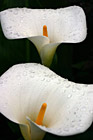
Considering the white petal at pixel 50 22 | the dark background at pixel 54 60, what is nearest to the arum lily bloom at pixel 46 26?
the white petal at pixel 50 22

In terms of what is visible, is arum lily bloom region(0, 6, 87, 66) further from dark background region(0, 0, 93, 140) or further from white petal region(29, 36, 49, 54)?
dark background region(0, 0, 93, 140)

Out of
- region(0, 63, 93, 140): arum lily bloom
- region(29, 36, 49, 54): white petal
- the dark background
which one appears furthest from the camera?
the dark background

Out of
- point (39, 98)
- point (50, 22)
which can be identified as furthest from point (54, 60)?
point (39, 98)

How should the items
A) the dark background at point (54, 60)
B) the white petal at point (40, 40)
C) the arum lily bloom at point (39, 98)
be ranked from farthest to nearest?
the dark background at point (54, 60), the white petal at point (40, 40), the arum lily bloom at point (39, 98)

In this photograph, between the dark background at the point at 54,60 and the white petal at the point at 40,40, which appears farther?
the dark background at the point at 54,60

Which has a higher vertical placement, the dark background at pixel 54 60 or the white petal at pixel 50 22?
the white petal at pixel 50 22

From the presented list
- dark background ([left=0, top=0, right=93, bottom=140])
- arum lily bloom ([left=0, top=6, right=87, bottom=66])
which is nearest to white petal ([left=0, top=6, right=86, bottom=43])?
arum lily bloom ([left=0, top=6, right=87, bottom=66])

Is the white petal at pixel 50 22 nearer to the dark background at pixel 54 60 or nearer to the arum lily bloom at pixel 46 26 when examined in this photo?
the arum lily bloom at pixel 46 26

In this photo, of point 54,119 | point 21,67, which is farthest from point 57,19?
point 54,119
